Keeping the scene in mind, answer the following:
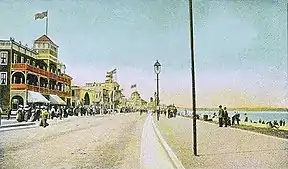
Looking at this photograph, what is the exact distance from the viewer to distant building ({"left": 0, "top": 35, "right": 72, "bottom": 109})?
16.3 ft

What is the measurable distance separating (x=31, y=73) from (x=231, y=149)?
7.13ft

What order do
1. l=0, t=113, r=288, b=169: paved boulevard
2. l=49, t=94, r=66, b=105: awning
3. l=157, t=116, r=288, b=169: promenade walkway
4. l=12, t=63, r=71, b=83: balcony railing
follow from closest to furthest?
1. l=157, t=116, r=288, b=169: promenade walkway
2. l=0, t=113, r=288, b=169: paved boulevard
3. l=12, t=63, r=71, b=83: balcony railing
4. l=49, t=94, r=66, b=105: awning

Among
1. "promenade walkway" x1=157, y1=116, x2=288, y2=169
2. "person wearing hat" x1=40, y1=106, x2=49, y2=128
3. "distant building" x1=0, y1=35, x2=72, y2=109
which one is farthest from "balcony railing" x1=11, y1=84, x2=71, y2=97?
"promenade walkway" x1=157, y1=116, x2=288, y2=169

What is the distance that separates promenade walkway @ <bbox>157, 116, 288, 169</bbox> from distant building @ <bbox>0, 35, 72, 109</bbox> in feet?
4.70

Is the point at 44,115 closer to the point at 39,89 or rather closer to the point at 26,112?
the point at 26,112

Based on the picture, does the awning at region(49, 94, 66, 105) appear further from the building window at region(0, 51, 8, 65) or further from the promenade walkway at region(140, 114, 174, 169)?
the promenade walkway at region(140, 114, 174, 169)

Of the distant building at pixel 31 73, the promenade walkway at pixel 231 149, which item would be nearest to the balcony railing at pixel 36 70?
the distant building at pixel 31 73

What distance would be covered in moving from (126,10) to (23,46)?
1.12 metres

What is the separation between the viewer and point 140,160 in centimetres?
480

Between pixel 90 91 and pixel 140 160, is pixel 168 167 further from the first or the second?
pixel 90 91

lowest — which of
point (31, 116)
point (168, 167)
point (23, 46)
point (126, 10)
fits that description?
point (168, 167)

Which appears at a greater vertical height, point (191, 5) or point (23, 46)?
point (191, 5)

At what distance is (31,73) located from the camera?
5023mm

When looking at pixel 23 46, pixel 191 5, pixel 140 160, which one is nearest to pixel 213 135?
pixel 140 160
